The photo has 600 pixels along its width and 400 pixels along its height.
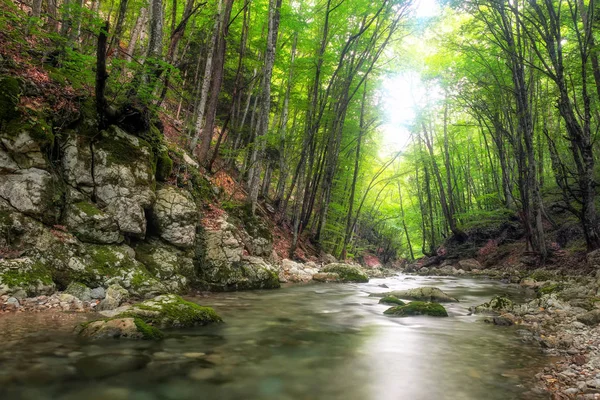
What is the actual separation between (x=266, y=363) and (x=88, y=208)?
155 inches

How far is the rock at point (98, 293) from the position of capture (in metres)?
4.81

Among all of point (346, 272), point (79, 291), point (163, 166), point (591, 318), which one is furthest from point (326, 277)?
point (79, 291)

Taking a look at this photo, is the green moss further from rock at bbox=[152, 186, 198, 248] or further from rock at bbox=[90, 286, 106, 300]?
rock at bbox=[152, 186, 198, 248]

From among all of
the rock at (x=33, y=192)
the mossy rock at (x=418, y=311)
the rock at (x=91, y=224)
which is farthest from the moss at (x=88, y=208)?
the mossy rock at (x=418, y=311)

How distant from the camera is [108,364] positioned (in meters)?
3.01

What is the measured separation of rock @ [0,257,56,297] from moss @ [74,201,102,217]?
1.04 meters

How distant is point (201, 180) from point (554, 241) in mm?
14830

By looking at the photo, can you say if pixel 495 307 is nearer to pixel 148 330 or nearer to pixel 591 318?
pixel 591 318

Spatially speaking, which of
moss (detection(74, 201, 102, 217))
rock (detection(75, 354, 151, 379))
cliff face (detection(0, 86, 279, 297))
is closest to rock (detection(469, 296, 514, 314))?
cliff face (detection(0, 86, 279, 297))

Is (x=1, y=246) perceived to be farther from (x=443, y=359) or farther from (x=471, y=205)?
(x=471, y=205)

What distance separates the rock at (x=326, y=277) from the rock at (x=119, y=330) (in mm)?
7833

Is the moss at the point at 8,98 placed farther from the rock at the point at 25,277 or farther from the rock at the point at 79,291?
the rock at the point at 79,291

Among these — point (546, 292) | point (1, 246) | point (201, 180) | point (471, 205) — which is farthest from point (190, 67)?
point (471, 205)

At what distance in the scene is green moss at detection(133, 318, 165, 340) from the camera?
375 centimetres
